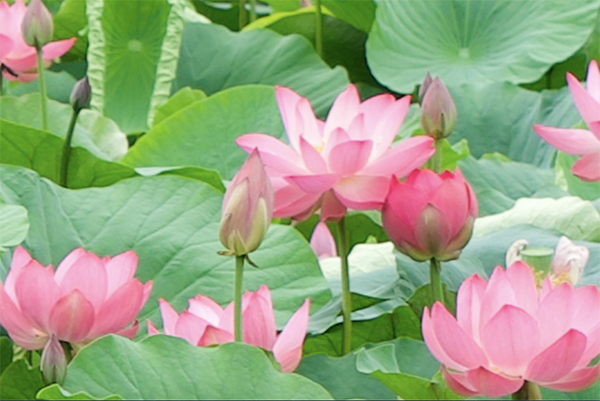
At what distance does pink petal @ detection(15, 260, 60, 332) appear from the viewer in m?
0.59

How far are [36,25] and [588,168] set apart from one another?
587 millimetres

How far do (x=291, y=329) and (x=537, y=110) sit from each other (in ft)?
2.96

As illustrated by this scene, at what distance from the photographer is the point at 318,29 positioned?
1618 mm

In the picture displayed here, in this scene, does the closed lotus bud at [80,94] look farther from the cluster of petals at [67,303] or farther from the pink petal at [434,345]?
the pink petal at [434,345]

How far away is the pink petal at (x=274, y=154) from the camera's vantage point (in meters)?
0.66

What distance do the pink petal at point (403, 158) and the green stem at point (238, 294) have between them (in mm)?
142

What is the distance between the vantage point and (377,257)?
0.97m

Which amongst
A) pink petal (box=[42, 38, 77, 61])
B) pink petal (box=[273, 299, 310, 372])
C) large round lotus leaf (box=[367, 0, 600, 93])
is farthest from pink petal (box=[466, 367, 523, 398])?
large round lotus leaf (box=[367, 0, 600, 93])

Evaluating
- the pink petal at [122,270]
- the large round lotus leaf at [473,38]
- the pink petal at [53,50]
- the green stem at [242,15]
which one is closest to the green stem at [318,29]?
the large round lotus leaf at [473,38]

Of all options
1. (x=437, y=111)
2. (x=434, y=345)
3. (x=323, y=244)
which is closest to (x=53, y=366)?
(x=434, y=345)

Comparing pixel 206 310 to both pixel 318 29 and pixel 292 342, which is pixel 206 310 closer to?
pixel 292 342

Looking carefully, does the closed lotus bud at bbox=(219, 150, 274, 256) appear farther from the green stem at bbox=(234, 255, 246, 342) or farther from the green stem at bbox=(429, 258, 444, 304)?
the green stem at bbox=(429, 258, 444, 304)

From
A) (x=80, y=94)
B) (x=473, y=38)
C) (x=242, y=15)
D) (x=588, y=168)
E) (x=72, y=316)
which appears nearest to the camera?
(x=72, y=316)

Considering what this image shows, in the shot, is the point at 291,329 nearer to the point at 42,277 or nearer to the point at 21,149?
the point at 42,277
